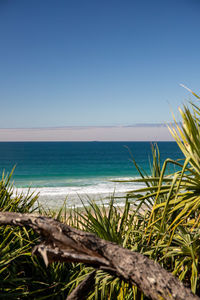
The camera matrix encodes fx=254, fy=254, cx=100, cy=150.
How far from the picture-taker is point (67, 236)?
183 cm

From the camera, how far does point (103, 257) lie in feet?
6.00

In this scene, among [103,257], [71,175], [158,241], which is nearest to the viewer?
[103,257]

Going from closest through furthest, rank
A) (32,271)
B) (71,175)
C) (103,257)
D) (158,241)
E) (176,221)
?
(103,257), (176,221), (158,241), (32,271), (71,175)

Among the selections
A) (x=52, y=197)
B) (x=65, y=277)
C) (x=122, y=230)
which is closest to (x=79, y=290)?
(x=122, y=230)

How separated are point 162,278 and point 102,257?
0.43 meters

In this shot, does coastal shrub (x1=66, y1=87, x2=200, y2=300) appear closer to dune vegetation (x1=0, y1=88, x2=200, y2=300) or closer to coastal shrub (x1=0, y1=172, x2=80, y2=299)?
dune vegetation (x1=0, y1=88, x2=200, y2=300)

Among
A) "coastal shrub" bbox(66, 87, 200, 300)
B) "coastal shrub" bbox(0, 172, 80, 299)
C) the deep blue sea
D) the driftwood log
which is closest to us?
the driftwood log

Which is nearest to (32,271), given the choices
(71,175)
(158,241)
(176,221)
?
(158,241)

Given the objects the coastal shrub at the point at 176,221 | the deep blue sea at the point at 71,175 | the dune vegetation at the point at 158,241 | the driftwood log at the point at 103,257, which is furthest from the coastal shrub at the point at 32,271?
the driftwood log at the point at 103,257

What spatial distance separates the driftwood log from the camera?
1.68 m

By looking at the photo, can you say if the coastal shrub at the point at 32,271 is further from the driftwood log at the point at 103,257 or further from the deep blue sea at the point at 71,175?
the driftwood log at the point at 103,257

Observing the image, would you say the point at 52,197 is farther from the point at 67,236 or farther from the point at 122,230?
the point at 67,236

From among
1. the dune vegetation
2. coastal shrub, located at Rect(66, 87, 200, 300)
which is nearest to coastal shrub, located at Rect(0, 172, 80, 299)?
the dune vegetation

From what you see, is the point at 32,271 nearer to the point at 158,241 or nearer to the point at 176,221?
the point at 158,241
